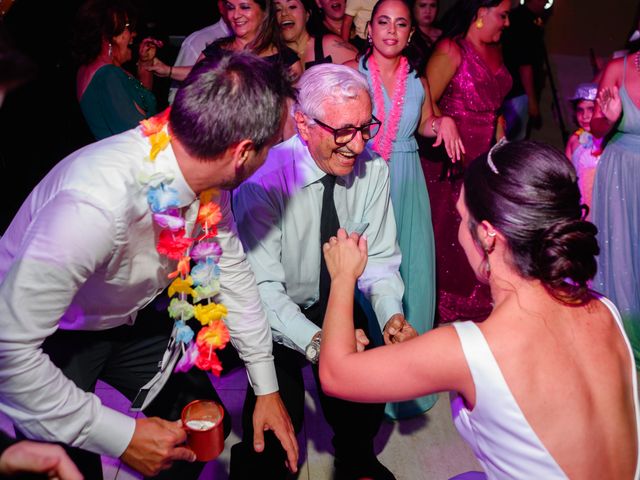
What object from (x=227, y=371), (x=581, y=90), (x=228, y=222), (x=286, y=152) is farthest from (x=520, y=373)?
(x=581, y=90)

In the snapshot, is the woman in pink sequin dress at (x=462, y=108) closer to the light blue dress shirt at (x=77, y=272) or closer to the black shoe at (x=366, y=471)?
the black shoe at (x=366, y=471)

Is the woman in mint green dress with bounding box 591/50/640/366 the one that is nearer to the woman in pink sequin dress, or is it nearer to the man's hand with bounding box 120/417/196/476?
the woman in pink sequin dress

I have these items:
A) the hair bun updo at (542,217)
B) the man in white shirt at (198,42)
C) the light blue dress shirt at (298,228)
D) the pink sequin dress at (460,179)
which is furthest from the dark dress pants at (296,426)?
the man in white shirt at (198,42)

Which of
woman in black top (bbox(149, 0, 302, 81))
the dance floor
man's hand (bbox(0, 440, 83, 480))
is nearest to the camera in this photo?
man's hand (bbox(0, 440, 83, 480))

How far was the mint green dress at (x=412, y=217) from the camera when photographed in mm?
2781

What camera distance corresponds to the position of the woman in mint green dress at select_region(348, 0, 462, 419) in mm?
2797

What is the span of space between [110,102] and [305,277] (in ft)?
4.78

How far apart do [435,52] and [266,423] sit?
2.23m

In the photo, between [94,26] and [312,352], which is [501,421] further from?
[94,26]

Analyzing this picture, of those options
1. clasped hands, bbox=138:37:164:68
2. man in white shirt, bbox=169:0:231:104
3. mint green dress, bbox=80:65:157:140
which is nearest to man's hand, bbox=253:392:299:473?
mint green dress, bbox=80:65:157:140

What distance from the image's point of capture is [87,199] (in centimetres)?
132

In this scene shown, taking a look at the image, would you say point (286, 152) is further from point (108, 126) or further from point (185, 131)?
point (108, 126)

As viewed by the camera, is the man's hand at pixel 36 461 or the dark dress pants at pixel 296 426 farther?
the dark dress pants at pixel 296 426

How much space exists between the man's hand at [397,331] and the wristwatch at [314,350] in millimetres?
211
